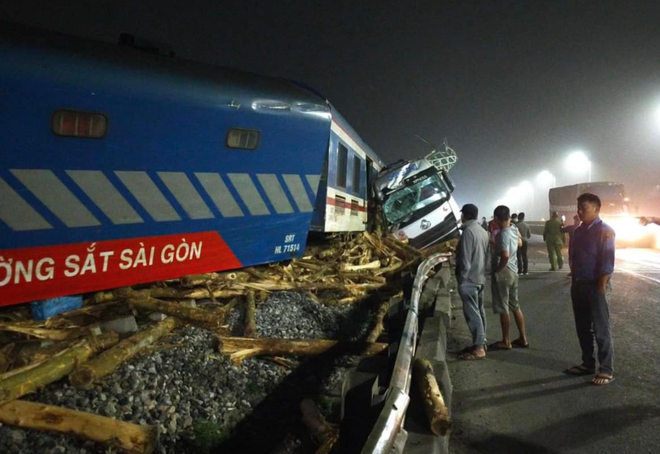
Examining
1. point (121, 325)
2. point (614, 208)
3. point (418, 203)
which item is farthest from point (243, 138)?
point (614, 208)

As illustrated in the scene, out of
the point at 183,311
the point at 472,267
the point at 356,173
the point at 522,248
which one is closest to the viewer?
the point at 183,311

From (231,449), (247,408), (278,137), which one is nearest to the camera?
(231,449)

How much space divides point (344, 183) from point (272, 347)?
205 inches

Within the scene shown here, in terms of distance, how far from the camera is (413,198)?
11641 mm

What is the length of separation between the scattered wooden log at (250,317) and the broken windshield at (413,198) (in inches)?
256

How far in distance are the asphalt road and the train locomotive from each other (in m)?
→ 3.27

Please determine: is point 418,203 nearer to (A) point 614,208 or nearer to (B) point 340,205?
(B) point 340,205

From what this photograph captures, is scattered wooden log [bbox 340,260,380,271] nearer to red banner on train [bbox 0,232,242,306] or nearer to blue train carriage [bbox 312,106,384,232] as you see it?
blue train carriage [bbox 312,106,384,232]

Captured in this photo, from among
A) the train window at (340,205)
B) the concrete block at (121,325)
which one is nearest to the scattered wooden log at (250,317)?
the concrete block at (121,325)

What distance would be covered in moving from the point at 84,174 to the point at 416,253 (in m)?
7.43

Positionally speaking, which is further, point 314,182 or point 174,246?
point 314,182

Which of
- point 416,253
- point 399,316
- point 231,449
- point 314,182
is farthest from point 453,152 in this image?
point 231,449

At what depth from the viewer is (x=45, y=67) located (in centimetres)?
382

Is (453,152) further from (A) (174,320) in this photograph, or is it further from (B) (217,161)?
(A) (174,320)
